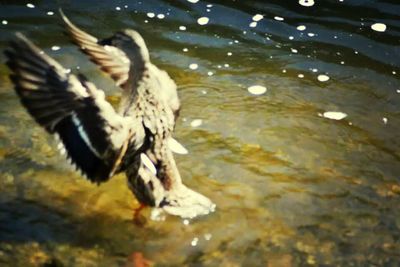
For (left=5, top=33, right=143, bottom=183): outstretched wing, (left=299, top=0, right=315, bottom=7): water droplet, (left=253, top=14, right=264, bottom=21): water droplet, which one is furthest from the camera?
(left=299, top=0, right=315, bottom=7): water droplet

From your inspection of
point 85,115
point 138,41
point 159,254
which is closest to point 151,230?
point 159,254

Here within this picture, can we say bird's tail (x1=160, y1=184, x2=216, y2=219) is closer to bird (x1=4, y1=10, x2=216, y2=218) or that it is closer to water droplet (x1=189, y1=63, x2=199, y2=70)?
bird (x1=4, y1=10, x2=216, y2=218)

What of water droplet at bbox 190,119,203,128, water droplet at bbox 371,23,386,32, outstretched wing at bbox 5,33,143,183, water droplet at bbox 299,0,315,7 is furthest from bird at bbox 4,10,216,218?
water droplet at bbox 299,0,315,7

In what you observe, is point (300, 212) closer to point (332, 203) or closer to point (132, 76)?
point (332, 203)

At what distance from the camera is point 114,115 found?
4.04 m

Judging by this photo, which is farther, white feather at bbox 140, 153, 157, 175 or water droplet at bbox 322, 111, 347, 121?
water droplet at bbox 322, 111, 347, 121

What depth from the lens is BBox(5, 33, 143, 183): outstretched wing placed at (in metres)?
3.93

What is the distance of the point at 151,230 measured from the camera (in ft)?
15.1

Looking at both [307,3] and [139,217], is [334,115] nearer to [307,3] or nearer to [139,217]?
[139,217]

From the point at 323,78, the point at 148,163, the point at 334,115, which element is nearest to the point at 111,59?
the point at 148,163

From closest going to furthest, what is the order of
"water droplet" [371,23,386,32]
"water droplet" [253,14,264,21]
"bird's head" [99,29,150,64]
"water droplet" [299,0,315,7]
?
"bird's head" [99,29,150,64]
"water droplet" [371,23,386,32]
"water droplet" [253,14,264,21]
"water droplet" [299,0,315,7]

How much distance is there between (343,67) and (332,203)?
113 inches

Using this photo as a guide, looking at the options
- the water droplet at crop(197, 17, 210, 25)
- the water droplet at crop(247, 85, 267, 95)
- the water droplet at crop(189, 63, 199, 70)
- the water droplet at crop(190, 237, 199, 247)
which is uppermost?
the water droplet at crop(190, 237, 199, 247)

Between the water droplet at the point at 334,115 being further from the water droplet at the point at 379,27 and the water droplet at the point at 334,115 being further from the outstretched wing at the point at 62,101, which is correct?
the outstretched wing at the point at 62,101
